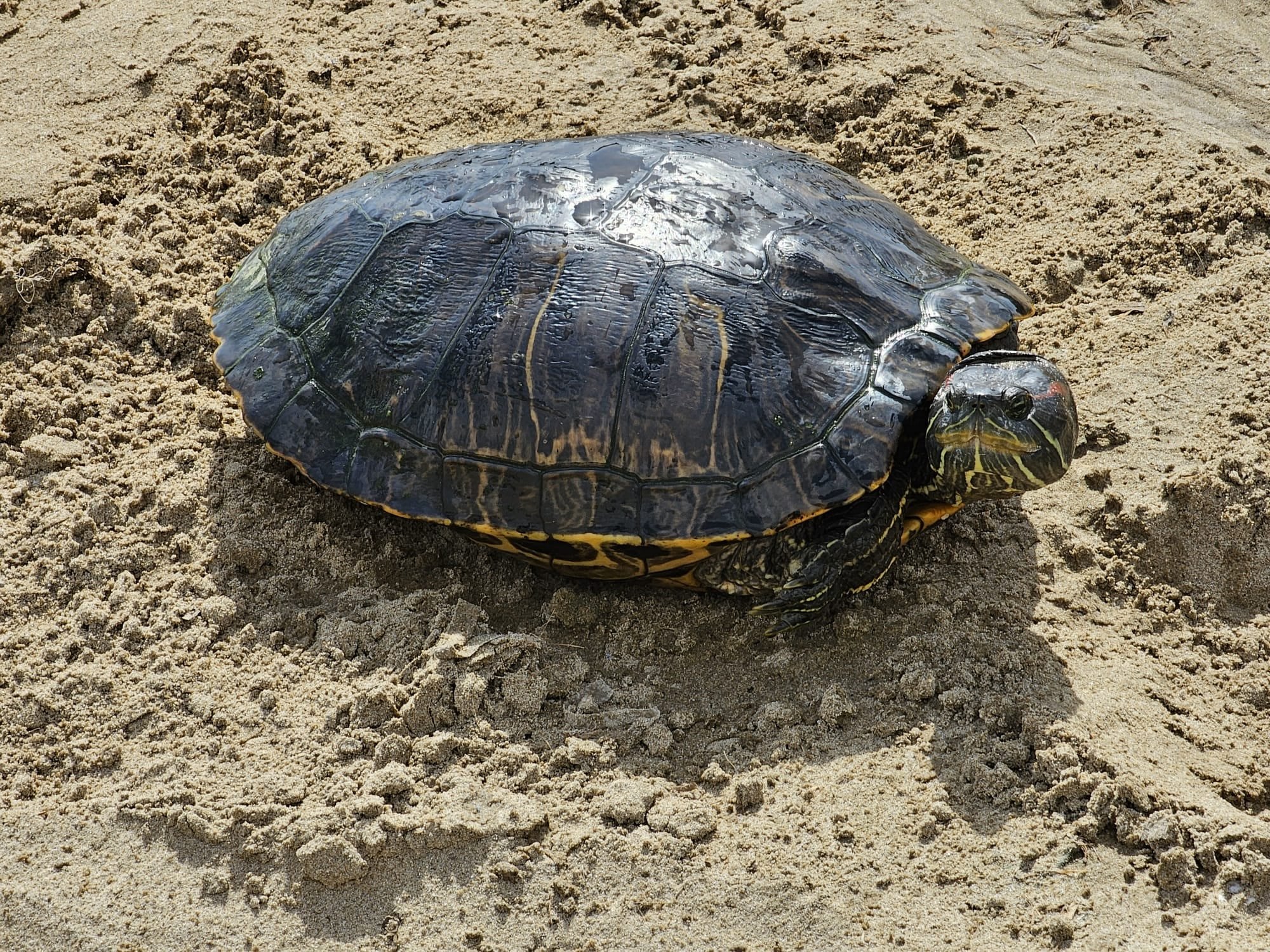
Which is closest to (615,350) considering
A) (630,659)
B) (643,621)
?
(643,621)

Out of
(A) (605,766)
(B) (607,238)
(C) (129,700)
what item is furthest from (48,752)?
(B) (607,238)

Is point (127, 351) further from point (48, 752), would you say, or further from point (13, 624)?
point (48, 752)

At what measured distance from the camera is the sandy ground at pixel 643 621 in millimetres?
4004

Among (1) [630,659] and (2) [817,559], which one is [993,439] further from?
(1) [630,659]

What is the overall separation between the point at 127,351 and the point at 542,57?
3.69 meters

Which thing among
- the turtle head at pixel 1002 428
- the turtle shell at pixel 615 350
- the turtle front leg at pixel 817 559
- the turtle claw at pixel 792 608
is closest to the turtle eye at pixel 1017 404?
the turtle head at pixel 1002 428

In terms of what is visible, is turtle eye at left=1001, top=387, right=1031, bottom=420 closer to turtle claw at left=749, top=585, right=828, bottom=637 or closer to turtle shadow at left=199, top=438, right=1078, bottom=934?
turtle shadow at left=199, top=438, right=1078, bottom=934

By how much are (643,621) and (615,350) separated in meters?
1.27

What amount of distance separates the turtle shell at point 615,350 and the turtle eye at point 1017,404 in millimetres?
370

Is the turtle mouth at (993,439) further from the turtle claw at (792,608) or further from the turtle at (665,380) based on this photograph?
the turtle claw at (792,608)

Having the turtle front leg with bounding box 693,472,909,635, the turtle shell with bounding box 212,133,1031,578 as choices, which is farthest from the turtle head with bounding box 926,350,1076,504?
the turtle front leg with bounding box 693,472,909,635

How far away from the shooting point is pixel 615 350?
468 centimetres

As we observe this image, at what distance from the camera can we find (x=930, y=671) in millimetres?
4562

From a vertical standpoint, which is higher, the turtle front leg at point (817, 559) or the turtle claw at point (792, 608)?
the turtle front leg at point (817, 559)
